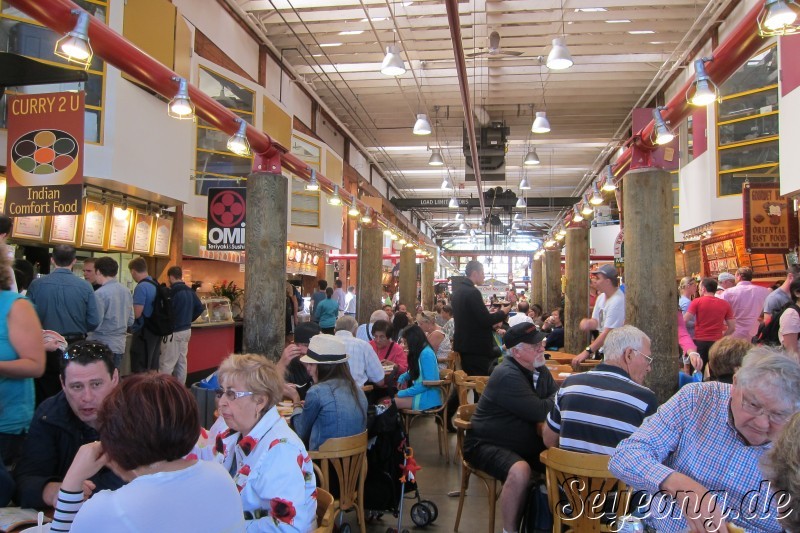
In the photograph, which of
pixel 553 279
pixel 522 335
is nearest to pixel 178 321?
pixel 522 335

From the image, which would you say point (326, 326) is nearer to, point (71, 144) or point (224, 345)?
point (224, 345)

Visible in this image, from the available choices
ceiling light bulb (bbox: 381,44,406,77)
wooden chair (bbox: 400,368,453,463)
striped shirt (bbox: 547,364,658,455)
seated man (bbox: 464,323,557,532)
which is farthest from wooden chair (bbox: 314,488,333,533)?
ceiling light bulb (bbox: 381,44,406,77)

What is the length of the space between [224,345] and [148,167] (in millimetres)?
3746

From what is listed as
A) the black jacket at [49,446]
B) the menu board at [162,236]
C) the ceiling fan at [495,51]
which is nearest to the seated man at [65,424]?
the black jacket at [49,446]

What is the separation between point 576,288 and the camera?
43.6 ft

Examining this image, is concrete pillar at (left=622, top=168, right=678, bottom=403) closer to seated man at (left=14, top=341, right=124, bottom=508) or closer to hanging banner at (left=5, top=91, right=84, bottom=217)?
seated man at (left=14, top=341, right=124, bottom=508)

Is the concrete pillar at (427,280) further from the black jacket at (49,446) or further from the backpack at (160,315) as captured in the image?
the black jacket at (49,446)

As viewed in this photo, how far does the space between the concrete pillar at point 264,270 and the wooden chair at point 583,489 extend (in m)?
4.98

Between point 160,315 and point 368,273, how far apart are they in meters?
6.26

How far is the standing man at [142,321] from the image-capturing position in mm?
8273

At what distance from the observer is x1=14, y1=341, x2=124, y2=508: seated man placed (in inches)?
103

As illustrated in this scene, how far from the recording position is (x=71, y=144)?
6684mm

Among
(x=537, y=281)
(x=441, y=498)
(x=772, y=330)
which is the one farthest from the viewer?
(x=537, y=281)

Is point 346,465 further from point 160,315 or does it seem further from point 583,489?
point 160,315
